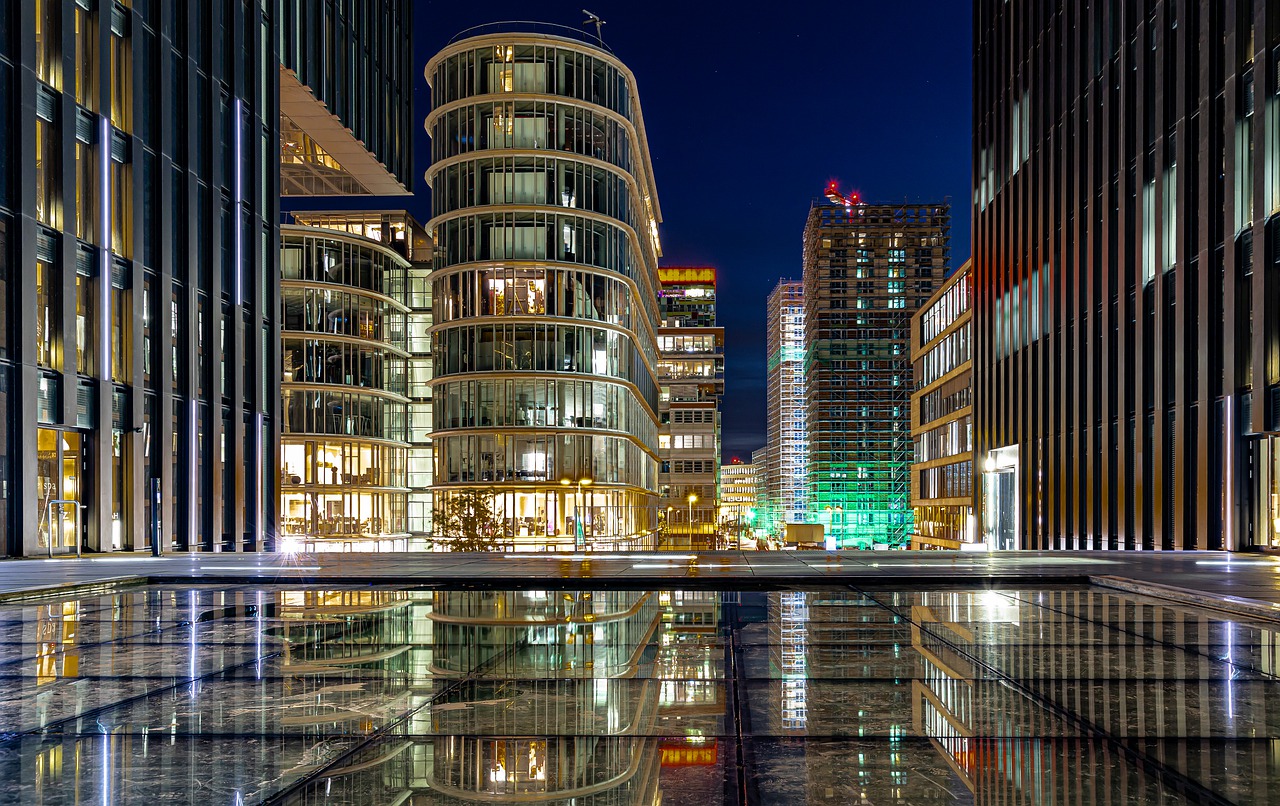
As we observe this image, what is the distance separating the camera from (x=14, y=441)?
25422 millimetres

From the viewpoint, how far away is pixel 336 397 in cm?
7019

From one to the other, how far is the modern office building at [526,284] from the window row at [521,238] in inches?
3.5

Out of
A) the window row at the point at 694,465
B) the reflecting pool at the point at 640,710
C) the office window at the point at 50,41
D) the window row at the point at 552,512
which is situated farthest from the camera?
the window row at the point at 694,465

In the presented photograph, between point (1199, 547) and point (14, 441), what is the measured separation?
113 ft

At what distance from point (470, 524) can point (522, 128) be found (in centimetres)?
2452

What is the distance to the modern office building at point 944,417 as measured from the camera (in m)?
75.6

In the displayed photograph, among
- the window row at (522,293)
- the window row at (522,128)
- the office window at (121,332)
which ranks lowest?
the office window at (121,332)

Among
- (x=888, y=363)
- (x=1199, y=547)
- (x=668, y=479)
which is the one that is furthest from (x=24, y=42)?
(x=888, y=363)

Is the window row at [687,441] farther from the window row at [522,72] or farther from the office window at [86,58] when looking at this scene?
the office window at [86,58]

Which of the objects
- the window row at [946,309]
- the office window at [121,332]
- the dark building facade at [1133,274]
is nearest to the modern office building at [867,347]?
the window row at [946,309]

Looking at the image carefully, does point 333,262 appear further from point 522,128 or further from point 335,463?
point 522,128

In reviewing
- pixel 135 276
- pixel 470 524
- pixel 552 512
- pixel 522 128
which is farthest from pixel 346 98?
pixel 552 512

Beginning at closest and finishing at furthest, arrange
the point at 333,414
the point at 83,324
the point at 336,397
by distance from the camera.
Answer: the point at 83,324, the point at 333,414, the point at 336,397

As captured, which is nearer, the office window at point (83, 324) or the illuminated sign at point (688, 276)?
the office window at point (83, 324)
